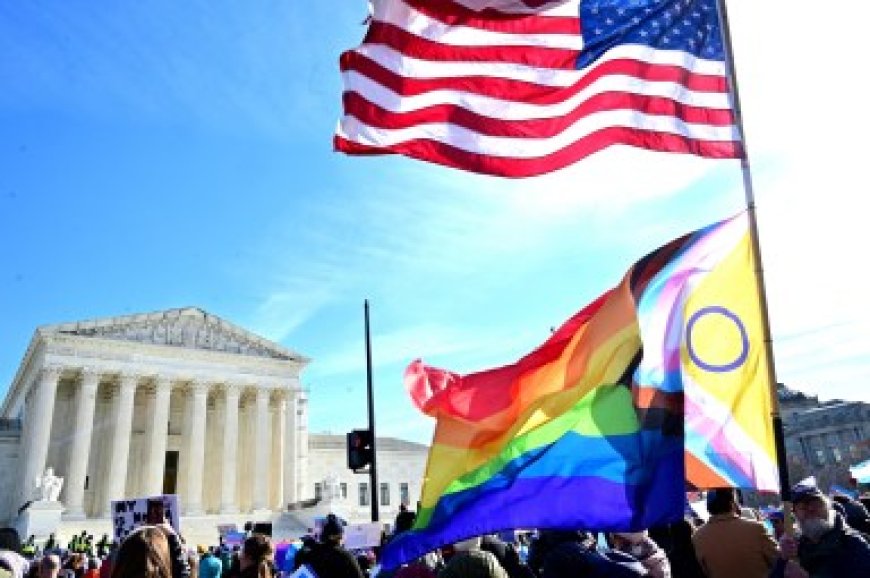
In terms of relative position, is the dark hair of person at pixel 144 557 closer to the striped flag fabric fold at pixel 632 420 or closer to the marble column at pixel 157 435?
the striped flag fabric fold at pixel 632 420

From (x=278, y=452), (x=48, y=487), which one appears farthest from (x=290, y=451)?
(x=48, y=487)

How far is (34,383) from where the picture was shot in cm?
4491

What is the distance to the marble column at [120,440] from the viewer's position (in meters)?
43.4

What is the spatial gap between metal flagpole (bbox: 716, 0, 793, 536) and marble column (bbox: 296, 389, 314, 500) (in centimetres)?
5229

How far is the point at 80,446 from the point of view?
141 feet

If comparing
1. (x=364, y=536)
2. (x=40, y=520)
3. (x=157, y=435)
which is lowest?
(x=40, y=520)

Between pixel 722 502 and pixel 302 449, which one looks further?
pixel 302 449

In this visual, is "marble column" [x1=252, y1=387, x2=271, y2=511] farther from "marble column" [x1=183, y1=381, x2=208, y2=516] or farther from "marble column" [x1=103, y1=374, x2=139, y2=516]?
"marble column" [x1=103, y1=374, x2=139, y2=516]

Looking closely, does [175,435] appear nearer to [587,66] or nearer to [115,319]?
[115,319]

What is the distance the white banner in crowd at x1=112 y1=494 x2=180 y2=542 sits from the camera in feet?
28.9

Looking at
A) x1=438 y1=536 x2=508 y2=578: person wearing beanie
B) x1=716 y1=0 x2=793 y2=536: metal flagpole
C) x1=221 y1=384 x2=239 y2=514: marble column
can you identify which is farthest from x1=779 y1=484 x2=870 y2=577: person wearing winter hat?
x1=221 y1=384 x2=239 y2=514: marble column

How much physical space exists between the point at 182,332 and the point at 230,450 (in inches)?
368

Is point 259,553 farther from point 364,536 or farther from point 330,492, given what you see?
point 330,492

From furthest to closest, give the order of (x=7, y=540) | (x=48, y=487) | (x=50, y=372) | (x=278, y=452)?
(x=278, y=452) → (x=50, y=372) → (x=48, y=487) → (x=7, y=540)
